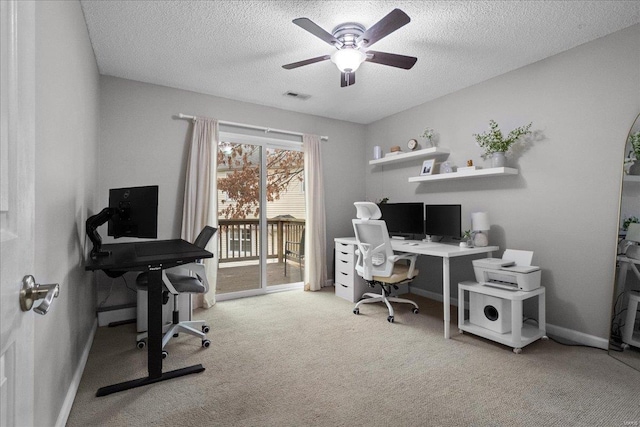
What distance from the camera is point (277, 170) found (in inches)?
177

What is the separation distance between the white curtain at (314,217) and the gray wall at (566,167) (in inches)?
70.7

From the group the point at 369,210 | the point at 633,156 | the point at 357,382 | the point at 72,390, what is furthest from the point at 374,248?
the point at 72,390

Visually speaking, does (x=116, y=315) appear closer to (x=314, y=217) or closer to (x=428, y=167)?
(x=314, y=217)

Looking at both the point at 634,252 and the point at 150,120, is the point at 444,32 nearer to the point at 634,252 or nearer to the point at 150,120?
the point at 634,252

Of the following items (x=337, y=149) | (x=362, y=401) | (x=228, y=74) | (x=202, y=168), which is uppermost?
(x=228, y=74)

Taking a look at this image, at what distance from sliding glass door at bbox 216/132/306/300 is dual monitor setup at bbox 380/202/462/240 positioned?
50.2 inches

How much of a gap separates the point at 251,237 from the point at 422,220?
2.27 m

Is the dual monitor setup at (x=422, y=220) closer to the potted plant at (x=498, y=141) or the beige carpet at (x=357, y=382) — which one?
the potted plant at (x=498, y=141)

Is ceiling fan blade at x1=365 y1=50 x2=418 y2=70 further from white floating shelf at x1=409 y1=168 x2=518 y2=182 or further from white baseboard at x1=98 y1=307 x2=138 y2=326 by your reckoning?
white baseboard at x1=98 y1=307 x2=138 y2=326

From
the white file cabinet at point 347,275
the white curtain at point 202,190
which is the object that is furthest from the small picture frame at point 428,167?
the white curtain at point 202,190

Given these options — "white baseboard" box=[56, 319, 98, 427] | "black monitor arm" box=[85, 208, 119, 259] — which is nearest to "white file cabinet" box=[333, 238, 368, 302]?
"black monitor arm" box=[85, 208, 119, 259]

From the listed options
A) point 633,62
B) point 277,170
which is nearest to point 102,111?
point 277,170

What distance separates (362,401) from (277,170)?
126 inches

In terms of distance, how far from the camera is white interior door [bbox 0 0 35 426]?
0.61m
